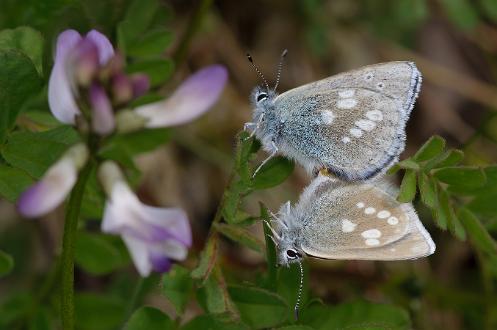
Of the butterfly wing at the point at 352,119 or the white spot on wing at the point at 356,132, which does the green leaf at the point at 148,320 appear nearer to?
the butterfly wing at the point at 352,119

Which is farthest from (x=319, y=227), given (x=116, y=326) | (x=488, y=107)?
(x=488, y=107)

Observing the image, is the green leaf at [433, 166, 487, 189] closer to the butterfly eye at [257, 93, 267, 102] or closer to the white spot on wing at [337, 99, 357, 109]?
the white spot on wing at [337, 99, 357, 109]

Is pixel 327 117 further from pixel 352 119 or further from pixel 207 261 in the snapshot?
pixel 207 261

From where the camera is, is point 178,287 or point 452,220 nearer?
point 178,287

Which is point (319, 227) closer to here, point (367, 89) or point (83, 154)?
point (367, 89)

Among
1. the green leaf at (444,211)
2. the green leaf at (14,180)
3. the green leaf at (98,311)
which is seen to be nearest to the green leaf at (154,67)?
the green leaf at (14,180)

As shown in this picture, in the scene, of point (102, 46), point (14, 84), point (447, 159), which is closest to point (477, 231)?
point (447, 159)
